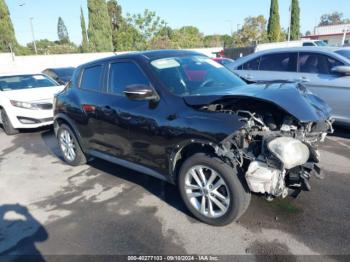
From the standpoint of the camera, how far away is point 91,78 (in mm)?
4633

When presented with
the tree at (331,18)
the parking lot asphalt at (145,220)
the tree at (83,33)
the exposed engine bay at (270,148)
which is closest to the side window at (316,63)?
the parking lot asphalt at (145,220)

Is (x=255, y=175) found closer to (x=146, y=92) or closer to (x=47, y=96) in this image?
(x=146, y=92)

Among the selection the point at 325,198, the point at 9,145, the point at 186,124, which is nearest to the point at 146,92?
the point at 186,124

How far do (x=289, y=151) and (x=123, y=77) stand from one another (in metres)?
2.30

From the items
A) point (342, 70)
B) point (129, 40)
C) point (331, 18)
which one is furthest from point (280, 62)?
point (331, 18)

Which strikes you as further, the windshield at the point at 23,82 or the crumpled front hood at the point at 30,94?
the windshield at the point at 23,82

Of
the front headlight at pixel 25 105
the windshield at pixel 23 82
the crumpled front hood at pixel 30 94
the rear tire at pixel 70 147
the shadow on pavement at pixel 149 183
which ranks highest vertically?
the windshield at pixel 23 82

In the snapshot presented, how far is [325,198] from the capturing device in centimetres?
372

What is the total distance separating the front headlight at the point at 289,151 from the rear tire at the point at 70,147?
3402 millimetres

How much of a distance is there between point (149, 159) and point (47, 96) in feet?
16.4

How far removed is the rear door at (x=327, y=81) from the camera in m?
5.61

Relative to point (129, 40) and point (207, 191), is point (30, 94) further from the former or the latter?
point (129, 40)

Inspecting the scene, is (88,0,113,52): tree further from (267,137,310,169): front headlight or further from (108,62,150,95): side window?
(267,137,310,169): front headlight

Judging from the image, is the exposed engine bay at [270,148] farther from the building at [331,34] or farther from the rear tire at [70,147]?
the building at [331,34]
